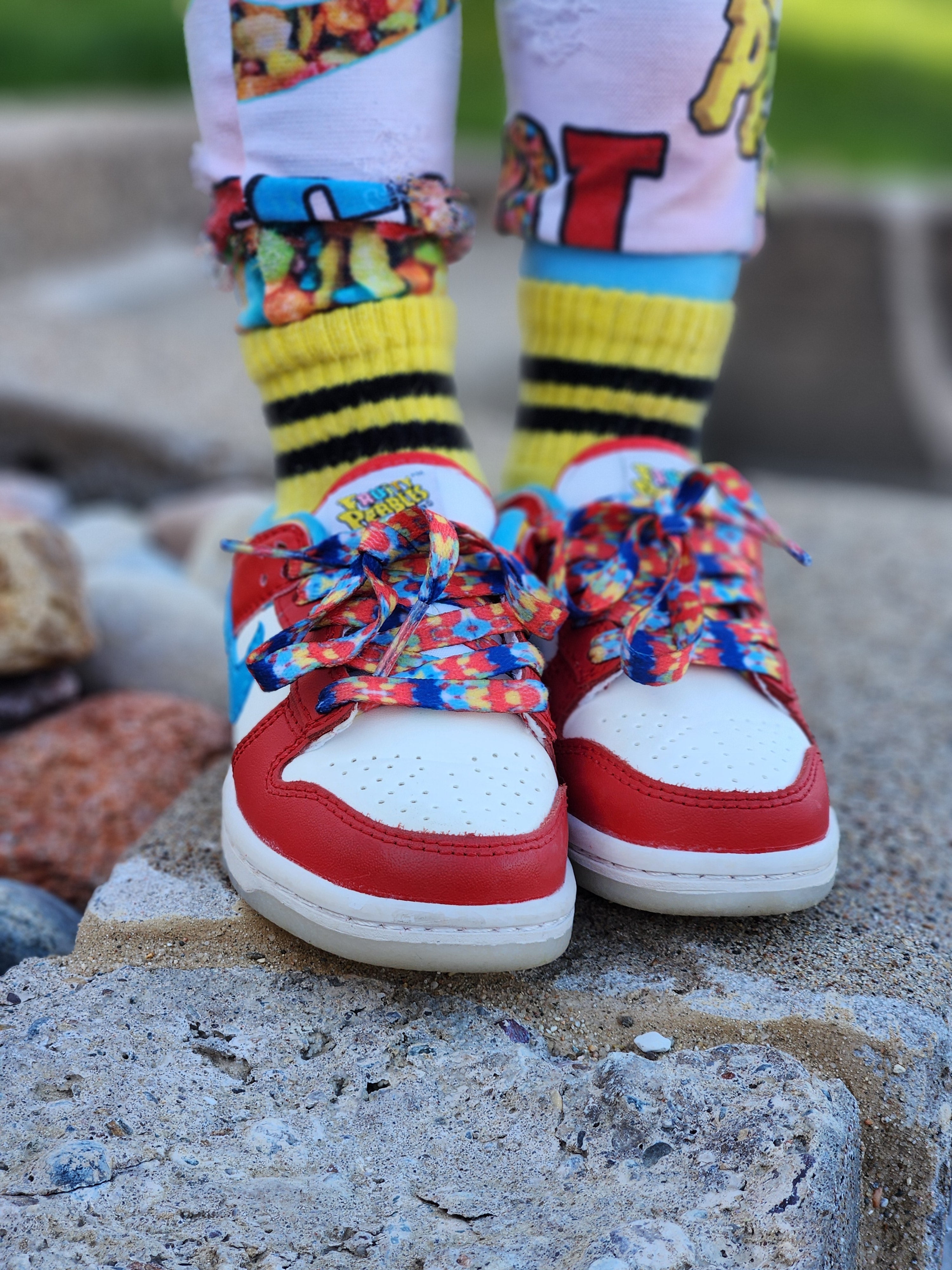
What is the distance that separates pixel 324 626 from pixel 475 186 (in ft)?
12.2

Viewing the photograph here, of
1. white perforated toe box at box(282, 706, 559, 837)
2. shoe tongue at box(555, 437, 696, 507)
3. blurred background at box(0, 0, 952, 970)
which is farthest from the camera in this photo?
blurred background at box(0, 0, 952, 970)

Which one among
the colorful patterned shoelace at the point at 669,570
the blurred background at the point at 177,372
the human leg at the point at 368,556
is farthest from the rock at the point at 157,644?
the colorful patterned shoelace at the point at 669,570

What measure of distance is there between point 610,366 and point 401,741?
423mm

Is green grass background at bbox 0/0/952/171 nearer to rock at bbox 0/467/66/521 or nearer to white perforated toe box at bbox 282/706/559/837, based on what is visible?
rock at bbox 0/467/66/521

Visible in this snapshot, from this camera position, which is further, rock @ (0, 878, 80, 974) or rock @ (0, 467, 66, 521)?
rock @ (0, 467, 66, 521)

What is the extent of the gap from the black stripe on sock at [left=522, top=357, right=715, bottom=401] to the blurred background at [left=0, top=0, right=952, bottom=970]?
0.30 metres

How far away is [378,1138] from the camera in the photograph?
67 cm

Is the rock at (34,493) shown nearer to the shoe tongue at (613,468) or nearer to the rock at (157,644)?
the rock at (157,644)

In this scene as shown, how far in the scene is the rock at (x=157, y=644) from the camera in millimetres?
1311

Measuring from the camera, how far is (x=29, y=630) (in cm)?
116

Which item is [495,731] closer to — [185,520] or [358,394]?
[358,394]

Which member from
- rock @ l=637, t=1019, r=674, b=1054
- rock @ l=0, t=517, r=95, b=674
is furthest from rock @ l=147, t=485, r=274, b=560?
rock @ l=637, t=1019, r=674, b=1054

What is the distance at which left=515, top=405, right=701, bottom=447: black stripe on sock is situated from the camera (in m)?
1.01

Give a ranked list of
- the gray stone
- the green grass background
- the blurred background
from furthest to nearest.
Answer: the green grass background
the blurred background
the gray stone
